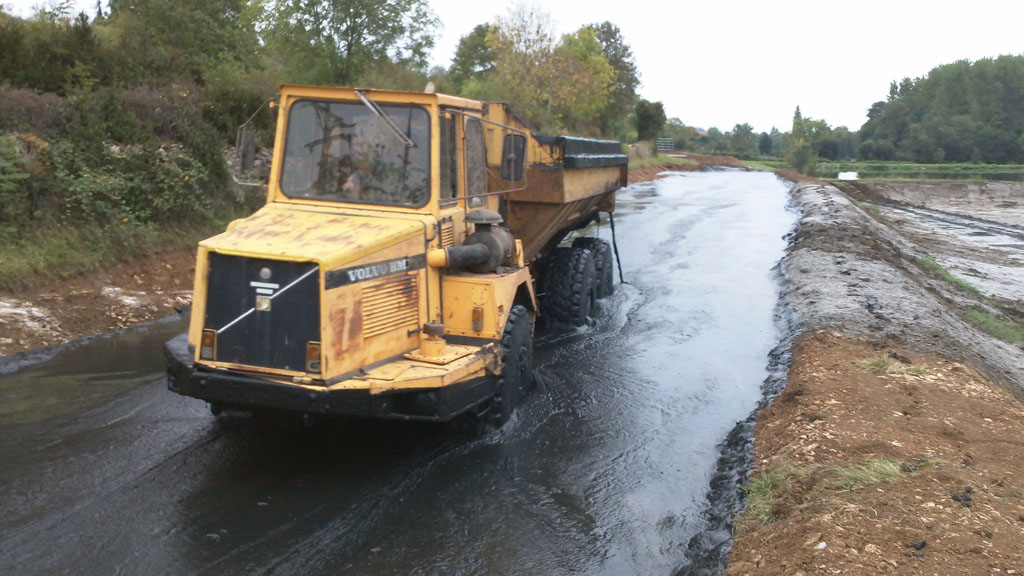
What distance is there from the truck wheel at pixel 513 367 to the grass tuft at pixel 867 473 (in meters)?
2.47

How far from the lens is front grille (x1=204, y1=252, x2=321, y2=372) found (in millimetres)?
5262

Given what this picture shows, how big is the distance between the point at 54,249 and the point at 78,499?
249 inches

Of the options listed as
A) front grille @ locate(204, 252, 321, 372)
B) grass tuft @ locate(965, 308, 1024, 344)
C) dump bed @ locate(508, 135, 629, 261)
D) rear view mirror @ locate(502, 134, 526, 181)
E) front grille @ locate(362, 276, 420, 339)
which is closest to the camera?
front grille @ locate(204, 252, 321, 372)

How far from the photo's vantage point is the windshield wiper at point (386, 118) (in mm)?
6160

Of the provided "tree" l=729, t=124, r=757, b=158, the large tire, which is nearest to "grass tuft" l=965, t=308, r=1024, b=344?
the large tire

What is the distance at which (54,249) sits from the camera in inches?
412

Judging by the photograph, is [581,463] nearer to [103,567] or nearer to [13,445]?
[103,567]

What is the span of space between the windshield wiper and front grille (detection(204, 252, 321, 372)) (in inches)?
59.8

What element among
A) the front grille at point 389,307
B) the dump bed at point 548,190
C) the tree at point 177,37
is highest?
the tree at point 177,37

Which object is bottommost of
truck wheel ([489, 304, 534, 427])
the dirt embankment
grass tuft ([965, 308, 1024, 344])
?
grass tuft ([965, 308, 1024, 344])

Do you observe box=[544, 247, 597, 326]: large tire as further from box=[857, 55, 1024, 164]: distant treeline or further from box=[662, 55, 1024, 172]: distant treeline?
box=[857, 55, 1024, 164]: distant treeline

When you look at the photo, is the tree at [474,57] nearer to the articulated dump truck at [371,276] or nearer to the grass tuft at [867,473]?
the articulated dump truck at [371,276]

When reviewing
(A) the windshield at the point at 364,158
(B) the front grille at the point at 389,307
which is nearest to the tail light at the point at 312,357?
(B) the front grille at the point at 389,307

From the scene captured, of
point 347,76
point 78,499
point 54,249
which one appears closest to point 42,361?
point 54,249
